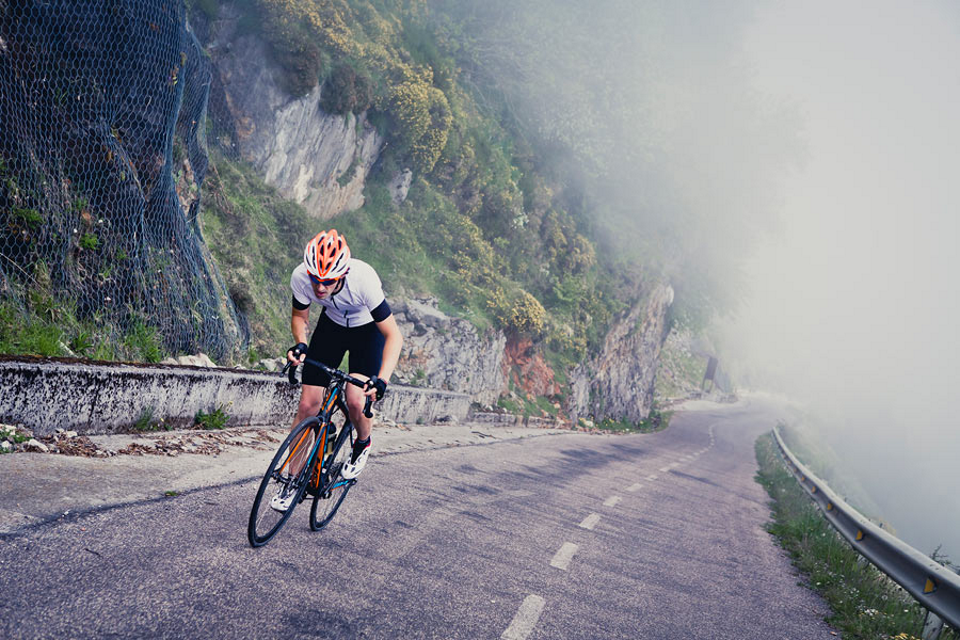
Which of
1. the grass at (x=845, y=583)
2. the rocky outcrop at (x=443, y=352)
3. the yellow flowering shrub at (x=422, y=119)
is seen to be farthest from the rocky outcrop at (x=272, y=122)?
the grass at (x=845, y=583)

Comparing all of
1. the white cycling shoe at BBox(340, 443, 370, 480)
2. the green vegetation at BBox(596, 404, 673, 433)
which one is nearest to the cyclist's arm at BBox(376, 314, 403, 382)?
the white cycling shoe at BBox(340, 443, 370, 480)

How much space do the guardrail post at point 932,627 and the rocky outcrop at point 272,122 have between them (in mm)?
19126

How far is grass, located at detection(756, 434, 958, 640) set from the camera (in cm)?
639

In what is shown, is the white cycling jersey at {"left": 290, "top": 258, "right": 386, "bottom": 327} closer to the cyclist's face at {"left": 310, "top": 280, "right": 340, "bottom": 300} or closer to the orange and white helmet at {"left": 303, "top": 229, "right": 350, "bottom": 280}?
the cyclist's face at {"left": 310, "top": 280, "right": 340, "bottom": 300}

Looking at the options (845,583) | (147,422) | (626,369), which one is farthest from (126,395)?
(626,369)

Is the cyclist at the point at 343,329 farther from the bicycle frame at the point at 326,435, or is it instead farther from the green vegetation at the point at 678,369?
the green vegetation at the point at 678,369

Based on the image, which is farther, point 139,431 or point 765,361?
point 765,361

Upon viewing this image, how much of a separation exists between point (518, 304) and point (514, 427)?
6611 mm

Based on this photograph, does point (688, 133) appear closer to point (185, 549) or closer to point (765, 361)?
point (185, 549)

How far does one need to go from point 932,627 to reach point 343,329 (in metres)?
5.82

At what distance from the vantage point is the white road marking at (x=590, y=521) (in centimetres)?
834

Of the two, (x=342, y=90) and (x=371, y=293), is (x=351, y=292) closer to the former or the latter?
(x=371, y=293)

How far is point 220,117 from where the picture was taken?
65.7ft

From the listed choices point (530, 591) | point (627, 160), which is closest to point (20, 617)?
point (530, 591)
